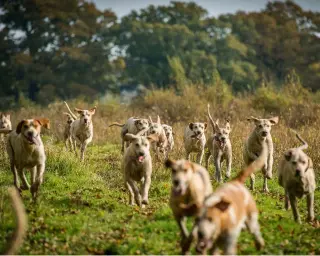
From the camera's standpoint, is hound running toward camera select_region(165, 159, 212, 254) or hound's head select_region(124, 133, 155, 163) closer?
hound running toward camera select_region(165, 159, 212, 254)

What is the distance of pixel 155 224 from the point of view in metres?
10.2

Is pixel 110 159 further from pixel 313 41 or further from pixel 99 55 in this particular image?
pixel 313 41

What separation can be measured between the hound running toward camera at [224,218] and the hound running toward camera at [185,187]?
1.47 ft

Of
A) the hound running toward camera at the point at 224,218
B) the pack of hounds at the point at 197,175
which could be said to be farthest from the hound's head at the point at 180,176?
the hound running toward camera at the point at 224,218

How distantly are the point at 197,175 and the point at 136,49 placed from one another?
41.5 meters

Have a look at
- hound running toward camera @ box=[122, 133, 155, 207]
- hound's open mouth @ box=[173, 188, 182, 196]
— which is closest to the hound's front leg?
hound running toward camera @ box=[122, 133, 155, 207]

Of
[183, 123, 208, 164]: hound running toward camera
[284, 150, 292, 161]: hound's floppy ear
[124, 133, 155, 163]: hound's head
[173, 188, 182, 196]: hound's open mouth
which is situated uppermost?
[183, 123, 208, 164]: hound running toward camera

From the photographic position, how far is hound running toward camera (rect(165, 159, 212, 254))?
7973mm

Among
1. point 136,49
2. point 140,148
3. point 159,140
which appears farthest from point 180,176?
point 136,49

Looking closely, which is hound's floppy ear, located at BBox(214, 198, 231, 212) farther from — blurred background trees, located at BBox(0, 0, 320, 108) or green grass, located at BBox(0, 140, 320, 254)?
blurred background trees, located at BBox(0, 0, 320, 108)

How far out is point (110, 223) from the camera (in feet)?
34.1

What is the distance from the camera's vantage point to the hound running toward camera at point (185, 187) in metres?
7.97

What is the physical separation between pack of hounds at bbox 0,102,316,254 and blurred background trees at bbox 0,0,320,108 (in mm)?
28051

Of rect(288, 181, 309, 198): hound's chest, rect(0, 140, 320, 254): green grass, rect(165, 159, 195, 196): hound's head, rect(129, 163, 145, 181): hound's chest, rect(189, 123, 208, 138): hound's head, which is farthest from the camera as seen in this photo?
rect(189, 123, 208, 138): hound's head
